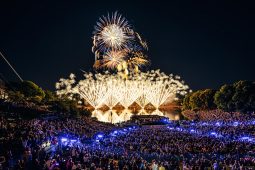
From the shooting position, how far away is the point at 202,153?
26141 mm

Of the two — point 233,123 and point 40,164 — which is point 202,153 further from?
point 233,123

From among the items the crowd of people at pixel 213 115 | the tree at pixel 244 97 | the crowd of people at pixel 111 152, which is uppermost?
the tree at pixel 244 97

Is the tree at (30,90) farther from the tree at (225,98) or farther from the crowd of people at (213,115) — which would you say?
the tree at (225,98)

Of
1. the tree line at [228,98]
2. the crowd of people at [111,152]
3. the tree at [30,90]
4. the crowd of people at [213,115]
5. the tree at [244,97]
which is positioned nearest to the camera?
the crowd of people at [111,152]

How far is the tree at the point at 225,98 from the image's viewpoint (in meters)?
67.6

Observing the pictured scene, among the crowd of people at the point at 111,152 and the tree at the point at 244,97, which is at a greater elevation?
the tree at the point at 244,97

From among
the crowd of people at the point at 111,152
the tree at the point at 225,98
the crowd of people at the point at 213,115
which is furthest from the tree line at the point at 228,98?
the crowd of people at the point at 111,152

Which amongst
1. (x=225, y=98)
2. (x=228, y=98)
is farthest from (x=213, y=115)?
(x=225, y=98)

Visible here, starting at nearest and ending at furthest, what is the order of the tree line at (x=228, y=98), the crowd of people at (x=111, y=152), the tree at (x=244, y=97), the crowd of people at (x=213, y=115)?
the crowd of people at (x=111, y=152)
the crowd of people at (x=213, y=115)
the tree at (x=244, y=97)
the tree line at (x=228, y=98)

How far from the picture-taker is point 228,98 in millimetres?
69000

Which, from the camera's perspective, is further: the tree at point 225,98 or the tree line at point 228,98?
the tree at point 225,98

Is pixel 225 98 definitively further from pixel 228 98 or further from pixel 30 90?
pixel 30 90

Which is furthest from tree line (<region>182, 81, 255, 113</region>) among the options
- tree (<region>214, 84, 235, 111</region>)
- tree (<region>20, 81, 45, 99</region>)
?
tree (<region>20, 81, 45, 99</region>)

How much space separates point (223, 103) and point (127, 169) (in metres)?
54.1
